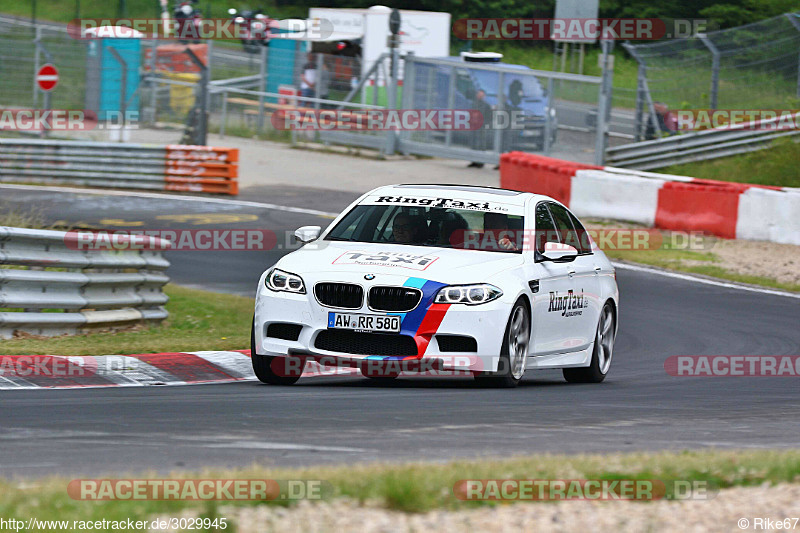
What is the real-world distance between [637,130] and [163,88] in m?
12.6

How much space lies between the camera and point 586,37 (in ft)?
104

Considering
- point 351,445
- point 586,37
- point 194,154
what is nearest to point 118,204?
point 194,154

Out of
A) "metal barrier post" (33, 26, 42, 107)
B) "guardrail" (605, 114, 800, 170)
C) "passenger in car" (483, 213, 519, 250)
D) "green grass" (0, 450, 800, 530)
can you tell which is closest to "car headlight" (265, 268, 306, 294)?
"passenger in car" (483, 213, 519, 250)

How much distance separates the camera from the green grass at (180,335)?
10.3 m

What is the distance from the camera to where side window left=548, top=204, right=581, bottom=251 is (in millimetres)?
10515

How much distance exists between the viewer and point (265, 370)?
9.17 meters

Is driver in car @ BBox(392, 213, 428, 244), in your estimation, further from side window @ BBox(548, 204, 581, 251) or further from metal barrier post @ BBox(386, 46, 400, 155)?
metal barrier post @ BBox(386, 46, 400, 155)

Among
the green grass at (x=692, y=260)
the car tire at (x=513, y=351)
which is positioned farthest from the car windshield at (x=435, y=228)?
the green grass at (x=692, y=260)

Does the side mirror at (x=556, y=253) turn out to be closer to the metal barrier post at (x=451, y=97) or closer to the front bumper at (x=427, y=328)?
the front bumper at (x=427, y=328)

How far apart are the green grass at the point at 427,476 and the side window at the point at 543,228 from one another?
11.9 feet

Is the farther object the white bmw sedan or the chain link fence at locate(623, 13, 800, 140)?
the chain link fence at locate(623, 13, 800, 140)

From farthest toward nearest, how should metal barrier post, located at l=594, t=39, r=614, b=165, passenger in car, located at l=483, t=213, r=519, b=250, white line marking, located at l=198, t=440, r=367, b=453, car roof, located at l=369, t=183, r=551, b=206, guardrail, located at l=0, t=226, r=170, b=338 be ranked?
metal barrier post, located at l=594, t=39, r=614, b=165 → guardrail, located at l=0, t=226, r=170, b=338 → car roof, located at l=369, t=183, r=551, b=206 → passenger in car, located at l=483, t=213, r=519, b=250 → white line marking, located at l=198, t=440, r=367, b=453

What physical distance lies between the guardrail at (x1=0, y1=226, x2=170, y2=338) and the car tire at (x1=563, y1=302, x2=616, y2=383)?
3937mm

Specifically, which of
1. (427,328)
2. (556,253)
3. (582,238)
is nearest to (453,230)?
(556,253)
